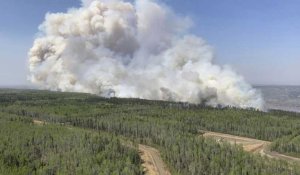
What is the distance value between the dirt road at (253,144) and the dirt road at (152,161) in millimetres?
25956

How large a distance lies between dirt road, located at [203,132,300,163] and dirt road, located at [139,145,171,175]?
85.2 feet

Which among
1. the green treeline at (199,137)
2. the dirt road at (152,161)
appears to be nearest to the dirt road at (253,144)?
the green treeline at (199,137)

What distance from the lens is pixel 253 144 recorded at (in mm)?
156375

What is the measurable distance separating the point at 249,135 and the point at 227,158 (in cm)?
5966

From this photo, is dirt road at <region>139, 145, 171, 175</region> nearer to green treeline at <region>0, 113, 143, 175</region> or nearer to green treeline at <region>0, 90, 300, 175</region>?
green treeline at <region>0, 90, 300, 175</region>

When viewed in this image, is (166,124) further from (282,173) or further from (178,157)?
(282,173)

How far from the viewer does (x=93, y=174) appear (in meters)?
102

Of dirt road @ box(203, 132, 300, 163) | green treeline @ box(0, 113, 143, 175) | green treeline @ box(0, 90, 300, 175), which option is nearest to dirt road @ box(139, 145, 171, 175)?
green treeline @ box(0, 90, 300, 175)

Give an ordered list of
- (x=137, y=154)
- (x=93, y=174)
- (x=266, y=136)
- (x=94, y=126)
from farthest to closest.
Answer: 1. (x=94, y=126)
2. (x=266, y=136)
3. (x=137, y=154)
4. (x=93, y=174)

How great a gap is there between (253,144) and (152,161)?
46763 millimetres

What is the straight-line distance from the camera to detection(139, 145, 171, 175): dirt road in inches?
4638

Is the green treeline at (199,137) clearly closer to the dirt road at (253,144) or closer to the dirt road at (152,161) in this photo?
the dirt road at (152,161)

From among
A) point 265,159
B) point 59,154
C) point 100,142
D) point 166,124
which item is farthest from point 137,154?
point 166,124

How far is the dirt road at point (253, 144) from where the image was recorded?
13712 cm
